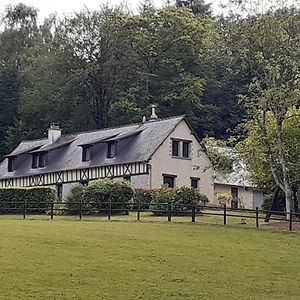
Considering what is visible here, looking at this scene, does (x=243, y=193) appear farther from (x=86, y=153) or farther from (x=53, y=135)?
(x=53, y=135)

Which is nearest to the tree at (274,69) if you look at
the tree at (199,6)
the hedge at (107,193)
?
the hedge at (107,193)

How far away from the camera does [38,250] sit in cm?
2362

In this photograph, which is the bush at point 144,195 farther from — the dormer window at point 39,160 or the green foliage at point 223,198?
the dormer window at point 39,160

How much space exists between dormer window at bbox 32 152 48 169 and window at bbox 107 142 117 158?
6567 mm

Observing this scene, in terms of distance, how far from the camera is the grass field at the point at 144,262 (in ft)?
60.7

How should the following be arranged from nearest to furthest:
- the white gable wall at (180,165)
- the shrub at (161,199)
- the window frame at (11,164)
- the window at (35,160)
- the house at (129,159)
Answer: the shrub at (161,199) → the white gable wall at (180,165) → the house at (129,159) → the window at (35,160) → the window frame at (11,164)

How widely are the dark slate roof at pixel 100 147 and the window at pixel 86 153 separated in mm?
306

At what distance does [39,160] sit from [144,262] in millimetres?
37103

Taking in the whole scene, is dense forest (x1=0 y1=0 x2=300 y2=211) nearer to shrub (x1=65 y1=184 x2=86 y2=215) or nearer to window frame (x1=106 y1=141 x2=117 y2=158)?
window frame (x1=106 y1=141 x2=117 y2=158)

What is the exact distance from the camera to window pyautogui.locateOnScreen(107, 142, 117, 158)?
5308cm

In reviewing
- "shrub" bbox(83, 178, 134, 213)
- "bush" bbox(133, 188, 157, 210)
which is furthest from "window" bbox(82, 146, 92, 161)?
"shrub" bbox(83, 178, 134, 213)

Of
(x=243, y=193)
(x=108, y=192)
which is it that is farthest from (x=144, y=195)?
(x=243, y=193)

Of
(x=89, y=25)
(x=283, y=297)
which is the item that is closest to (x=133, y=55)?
(x=89, y=25)

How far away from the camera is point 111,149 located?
176ft
